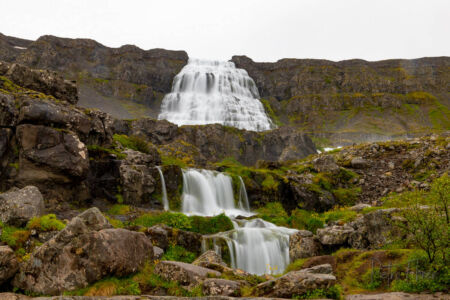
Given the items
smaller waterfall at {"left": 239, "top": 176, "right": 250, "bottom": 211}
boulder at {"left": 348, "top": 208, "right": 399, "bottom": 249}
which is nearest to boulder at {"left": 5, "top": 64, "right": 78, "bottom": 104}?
smaller waterfall at {"left": 239, "top": 176, "right": 250, "bottom": 211}

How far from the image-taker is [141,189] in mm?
25750

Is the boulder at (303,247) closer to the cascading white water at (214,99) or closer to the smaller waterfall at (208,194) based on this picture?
the smaller waterfall at (208,194)

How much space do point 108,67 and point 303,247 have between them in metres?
114

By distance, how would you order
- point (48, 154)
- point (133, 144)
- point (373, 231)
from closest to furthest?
1. point (373, 231)
2. point (48, 154)
3. point (133, 144)

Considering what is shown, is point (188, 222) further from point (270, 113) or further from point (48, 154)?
point (270, 113)

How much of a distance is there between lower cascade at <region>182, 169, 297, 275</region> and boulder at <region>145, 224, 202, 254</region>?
49.7 inches

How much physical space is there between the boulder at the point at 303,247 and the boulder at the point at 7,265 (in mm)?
12165

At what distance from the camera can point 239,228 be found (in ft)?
70.0

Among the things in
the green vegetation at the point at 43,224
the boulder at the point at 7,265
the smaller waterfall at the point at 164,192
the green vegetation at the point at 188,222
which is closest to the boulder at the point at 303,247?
the green vegetation at the point at 188,222

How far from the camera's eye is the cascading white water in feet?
304

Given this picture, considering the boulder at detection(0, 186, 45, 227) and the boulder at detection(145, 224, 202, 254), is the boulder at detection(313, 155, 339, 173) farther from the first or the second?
the boulder at detection(0, 186, 45, 227)

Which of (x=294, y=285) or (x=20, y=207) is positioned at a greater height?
(x=20, y=207)

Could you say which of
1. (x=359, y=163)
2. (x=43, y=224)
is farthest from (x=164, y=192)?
(x=359, y=163)

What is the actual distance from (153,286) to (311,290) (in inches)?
163
